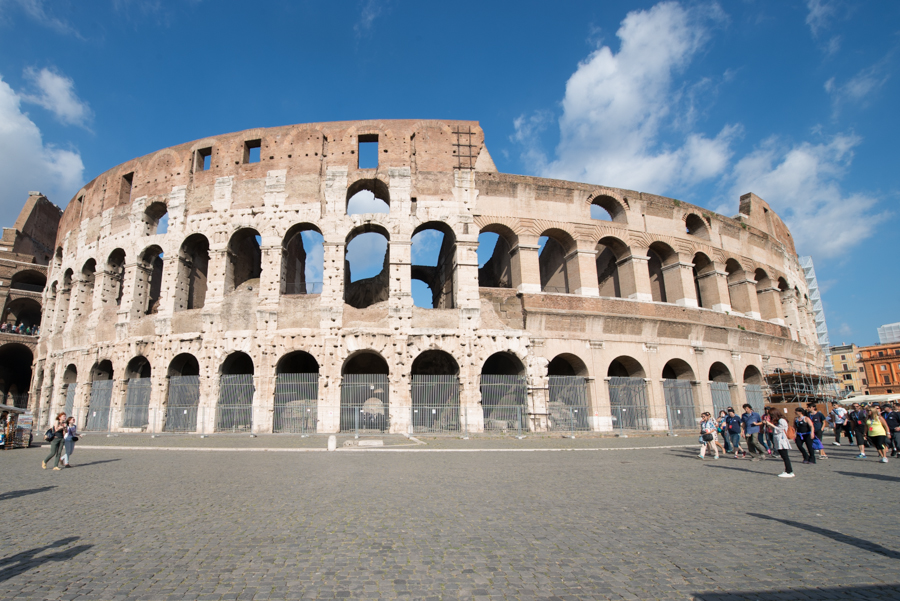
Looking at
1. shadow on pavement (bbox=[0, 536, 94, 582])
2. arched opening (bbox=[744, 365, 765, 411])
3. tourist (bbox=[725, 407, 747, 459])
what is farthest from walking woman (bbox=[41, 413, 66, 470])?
arched opening (bbox=[744, 365, 765, 411])

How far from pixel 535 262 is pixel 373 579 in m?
16.5

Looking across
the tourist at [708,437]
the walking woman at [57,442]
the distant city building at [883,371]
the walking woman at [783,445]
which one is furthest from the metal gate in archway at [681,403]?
the distant city building at [883,371]

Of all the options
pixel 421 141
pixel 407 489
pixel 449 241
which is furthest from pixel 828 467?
pixel 421 141

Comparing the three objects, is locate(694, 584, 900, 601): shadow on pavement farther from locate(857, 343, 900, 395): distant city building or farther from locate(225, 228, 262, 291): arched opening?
locate(857, 343, 900, 395): distant city building

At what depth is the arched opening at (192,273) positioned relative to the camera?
19.8 m

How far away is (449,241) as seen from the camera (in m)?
20.1

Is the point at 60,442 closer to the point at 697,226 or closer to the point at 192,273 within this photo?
the point at 192,273

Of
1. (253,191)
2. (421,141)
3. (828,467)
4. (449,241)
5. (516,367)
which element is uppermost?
(421,141)

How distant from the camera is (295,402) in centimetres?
1717

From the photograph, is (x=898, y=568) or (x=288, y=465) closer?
(x=898, y=568)

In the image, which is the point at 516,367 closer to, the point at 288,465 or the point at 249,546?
the point at 288,465

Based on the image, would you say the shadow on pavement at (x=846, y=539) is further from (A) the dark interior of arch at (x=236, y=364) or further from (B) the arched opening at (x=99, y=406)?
(B) the arched opening at (x=99, y=406)

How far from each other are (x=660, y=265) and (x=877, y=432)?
13040mm

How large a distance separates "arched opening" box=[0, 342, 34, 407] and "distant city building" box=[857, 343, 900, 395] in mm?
82245
